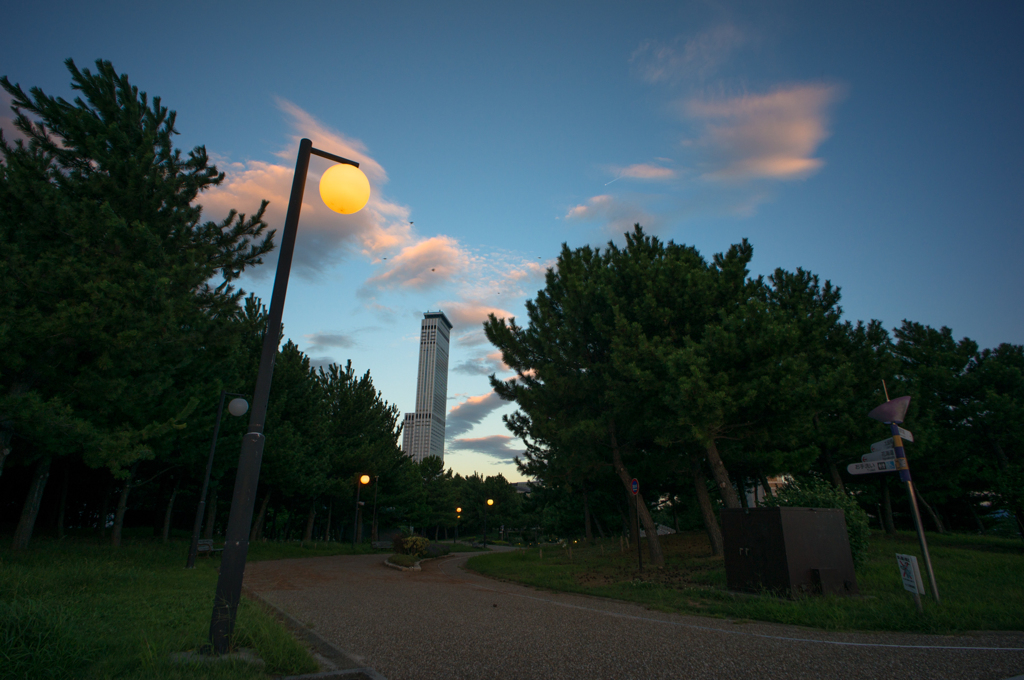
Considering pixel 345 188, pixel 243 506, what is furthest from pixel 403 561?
pixel 345 188

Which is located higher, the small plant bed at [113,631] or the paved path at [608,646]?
the small plant bed at [113,631]

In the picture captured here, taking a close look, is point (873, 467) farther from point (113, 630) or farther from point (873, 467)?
point (113, 630)

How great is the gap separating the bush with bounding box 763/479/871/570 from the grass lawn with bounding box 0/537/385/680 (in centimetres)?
1039

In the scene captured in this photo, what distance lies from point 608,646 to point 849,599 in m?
5.92

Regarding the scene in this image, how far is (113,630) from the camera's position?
510 centimetres

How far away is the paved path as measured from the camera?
4805 mm

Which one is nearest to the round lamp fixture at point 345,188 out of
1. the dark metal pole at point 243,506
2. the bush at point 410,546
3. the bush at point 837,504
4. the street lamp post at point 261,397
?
the street lamp post at point 261,397

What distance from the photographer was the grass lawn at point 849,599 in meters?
7.16

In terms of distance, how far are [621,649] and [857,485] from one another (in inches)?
1173

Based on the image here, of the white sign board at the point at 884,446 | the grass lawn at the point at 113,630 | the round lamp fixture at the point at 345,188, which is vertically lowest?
the grass lawn at the point at 113,630

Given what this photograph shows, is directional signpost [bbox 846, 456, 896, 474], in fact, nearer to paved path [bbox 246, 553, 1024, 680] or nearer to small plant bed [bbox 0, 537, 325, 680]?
paved path [bbox 246, 553, 1024, 680]

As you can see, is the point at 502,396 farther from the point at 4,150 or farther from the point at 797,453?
the point at 4,150

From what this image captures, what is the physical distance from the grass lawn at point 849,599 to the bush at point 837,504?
2.37ft

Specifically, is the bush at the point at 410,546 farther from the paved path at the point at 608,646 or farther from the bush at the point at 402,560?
the paved path at the point at 608,646
